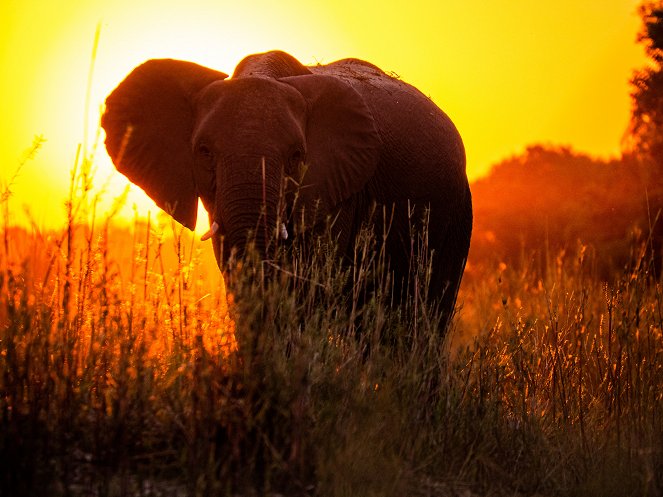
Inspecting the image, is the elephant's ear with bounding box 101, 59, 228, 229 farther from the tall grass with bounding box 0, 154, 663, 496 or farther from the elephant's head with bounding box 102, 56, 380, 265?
the tall grass with bounding box 0, 154, 663, 496

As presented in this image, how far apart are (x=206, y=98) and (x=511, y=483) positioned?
3.22m

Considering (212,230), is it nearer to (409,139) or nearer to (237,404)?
(237,404)

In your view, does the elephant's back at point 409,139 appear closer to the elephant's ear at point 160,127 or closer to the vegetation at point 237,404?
the elephant's ear at point 160,127

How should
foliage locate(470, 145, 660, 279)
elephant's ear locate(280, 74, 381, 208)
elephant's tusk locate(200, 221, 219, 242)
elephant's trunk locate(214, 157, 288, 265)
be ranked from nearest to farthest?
elephant's trunk locate(214, 157, 288, 265)
elephant's tusk locate(200, 221, 219, 242)
elephant's ear locate(280, 74, 381, 208)
foliage locate(470, 145, 660, 279)

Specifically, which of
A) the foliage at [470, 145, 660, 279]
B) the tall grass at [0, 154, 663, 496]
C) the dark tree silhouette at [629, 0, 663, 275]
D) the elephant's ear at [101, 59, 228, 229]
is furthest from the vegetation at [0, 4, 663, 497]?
the foliage at [470, 145, 660, 279]

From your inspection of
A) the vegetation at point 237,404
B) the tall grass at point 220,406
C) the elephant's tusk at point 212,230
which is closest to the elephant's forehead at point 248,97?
the elephant's tusk at point 212,230

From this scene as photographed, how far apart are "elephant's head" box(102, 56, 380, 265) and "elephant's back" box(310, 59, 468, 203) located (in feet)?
1.56

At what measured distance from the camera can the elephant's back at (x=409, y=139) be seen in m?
8.09

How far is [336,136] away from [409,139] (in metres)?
1.00

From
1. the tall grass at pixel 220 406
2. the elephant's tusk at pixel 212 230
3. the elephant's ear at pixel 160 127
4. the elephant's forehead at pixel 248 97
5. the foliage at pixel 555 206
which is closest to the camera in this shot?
the tall grass at pixel 220 406

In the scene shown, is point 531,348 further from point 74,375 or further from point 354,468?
point 74,375

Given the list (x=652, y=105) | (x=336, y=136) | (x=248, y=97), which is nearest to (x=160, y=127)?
(x=248, y=97)

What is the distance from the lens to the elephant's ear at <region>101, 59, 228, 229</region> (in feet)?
23.5

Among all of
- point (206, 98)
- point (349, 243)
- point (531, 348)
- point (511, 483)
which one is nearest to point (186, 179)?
point (206, 98)
